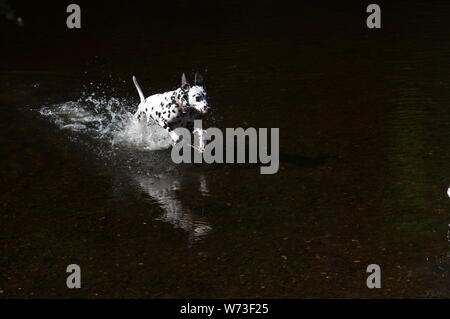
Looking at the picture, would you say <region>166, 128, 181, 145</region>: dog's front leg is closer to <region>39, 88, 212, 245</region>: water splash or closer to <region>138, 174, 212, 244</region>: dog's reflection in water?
<region>39, 88, 212, 245</region>: water splash

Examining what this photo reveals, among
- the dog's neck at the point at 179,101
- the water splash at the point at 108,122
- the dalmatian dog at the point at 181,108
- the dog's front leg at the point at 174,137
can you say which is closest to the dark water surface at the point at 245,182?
the water splash at the point at 108,122

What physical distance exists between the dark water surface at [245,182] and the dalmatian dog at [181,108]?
49 cm

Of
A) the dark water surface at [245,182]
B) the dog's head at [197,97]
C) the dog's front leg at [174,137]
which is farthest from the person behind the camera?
the dog's front leg at [174,137]

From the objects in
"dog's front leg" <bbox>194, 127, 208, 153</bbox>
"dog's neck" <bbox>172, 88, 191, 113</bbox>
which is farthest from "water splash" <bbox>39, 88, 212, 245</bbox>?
"dog's neck" <bbox>172, 88, 191, 113</bbox>

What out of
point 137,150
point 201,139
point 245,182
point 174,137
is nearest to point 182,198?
point 245,182

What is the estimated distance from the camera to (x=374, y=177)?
923 cm

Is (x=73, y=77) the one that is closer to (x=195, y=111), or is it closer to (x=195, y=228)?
(x=195, y=111)

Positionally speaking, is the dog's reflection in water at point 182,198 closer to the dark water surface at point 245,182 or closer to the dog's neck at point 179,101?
the dark water surface at point 245,182

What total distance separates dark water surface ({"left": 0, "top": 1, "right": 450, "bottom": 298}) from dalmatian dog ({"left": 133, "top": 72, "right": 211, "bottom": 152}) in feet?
1.61

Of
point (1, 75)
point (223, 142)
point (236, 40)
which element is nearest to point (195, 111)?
point (223, 142)

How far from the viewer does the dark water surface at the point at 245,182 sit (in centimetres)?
696

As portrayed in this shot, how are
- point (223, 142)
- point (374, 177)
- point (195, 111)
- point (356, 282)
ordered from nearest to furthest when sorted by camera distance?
1. point (356, 282)
2. point (374, 177)
3. point (195, 111)
4. point (223, 142)

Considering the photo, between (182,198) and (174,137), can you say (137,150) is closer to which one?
(174,137)
